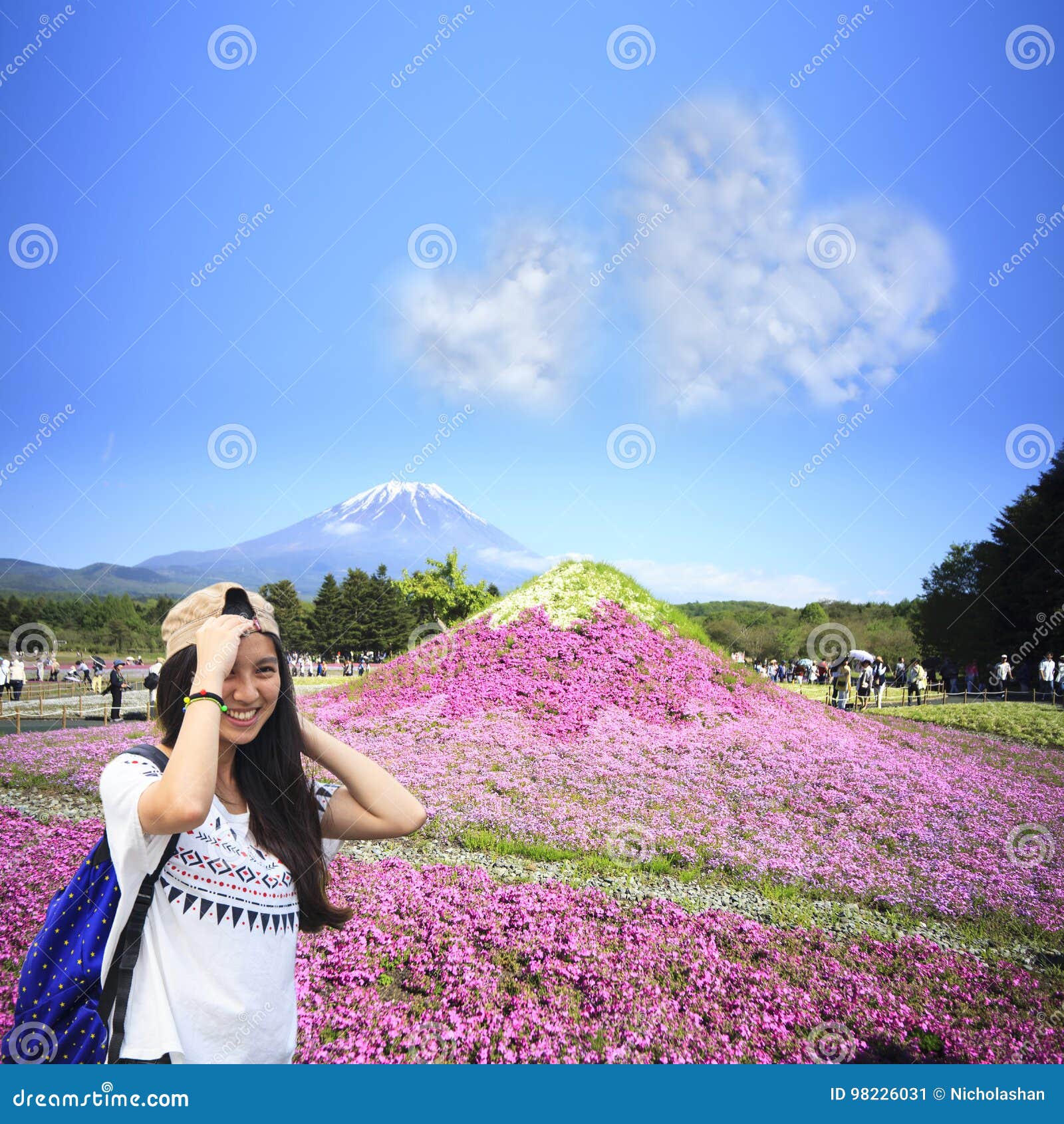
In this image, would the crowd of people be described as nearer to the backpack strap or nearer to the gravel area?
the gravel area

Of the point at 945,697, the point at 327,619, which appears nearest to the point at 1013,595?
the point at 945,697

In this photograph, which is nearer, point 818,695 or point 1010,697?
point 1010,697

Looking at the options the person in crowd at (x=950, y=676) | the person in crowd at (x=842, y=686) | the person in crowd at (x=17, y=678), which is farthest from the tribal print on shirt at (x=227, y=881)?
the person in crowd at (x=950, y=676)

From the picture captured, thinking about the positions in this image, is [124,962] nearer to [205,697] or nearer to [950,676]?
[205,697]

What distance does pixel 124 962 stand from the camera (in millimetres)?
1946

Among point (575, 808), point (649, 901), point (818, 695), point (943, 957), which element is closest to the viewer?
point (943, 957)

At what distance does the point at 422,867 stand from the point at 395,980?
75.0 inches

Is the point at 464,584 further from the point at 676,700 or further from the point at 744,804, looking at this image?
the point at 744,804

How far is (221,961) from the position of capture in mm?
2121

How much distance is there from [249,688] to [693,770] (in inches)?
377

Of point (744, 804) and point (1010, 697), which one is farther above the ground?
point (1010, 697)

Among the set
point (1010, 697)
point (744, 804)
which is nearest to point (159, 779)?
point (744, 804)

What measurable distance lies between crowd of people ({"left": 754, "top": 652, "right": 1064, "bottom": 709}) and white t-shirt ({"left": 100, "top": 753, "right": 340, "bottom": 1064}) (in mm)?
16578

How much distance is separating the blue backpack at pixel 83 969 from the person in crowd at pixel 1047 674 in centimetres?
2174
